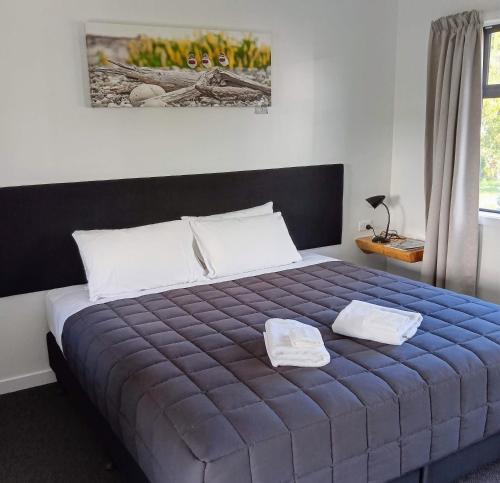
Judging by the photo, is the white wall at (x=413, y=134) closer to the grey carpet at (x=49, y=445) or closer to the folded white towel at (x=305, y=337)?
the grey carpet at (x=49, y=445)

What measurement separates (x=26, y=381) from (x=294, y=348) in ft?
6.33

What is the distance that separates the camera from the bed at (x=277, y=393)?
5.65 feet

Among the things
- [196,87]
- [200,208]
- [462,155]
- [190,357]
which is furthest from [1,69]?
[462,155]

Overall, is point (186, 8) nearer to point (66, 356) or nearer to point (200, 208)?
point (200, 208)

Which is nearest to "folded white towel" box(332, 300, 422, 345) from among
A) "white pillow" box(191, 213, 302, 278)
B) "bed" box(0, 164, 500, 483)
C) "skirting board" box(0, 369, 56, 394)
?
"bed" box(0, 164, 500, 483)

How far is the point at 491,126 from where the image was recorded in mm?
3742

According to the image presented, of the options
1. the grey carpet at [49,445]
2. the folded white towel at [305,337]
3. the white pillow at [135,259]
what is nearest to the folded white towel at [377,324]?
the folded white towel at [305,337]

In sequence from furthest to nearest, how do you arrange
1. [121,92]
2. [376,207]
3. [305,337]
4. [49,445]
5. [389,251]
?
1. [376,207]
2. [389,251]
3. [121,92]
4. [49,445]
5. [305,337]

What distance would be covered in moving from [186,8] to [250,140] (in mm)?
937

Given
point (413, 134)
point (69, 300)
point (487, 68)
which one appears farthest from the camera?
point (413, 134)

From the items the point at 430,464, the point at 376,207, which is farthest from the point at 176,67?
the point at 430,464

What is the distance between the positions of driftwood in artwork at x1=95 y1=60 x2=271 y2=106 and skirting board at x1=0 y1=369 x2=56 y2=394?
5.73 feet

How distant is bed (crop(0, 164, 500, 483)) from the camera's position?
5.65ft

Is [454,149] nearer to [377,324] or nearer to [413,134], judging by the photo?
[413,134]
